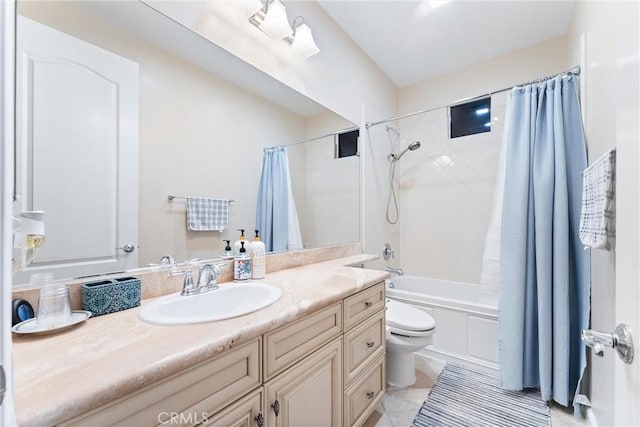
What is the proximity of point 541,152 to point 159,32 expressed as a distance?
2.17m

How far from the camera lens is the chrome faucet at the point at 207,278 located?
1.17m

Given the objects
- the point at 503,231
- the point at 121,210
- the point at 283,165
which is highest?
the point at 283,165

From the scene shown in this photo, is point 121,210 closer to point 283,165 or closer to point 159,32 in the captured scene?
point 159,32

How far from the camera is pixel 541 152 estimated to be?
5.64 ft

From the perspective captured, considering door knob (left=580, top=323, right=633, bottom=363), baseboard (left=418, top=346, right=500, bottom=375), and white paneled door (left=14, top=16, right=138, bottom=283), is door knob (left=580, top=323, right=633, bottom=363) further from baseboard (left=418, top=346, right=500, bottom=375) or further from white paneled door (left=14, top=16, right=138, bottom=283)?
baseboard (left=418, top=346, right=500, bottom=375)

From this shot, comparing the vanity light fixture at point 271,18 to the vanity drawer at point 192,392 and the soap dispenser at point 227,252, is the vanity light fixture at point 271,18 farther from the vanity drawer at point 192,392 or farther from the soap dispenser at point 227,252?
the vanity drawer at point 192,392

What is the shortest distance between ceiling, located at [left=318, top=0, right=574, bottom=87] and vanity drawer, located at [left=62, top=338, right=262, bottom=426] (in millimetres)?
2298

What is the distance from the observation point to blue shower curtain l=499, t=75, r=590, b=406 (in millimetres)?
1570

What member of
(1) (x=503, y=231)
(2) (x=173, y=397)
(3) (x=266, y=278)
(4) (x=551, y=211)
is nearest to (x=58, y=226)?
(2) (x=173, y=397)

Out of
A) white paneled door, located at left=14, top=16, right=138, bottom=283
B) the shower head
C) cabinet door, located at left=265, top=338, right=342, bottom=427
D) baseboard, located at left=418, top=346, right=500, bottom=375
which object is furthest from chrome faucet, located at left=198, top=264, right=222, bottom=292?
the shower head

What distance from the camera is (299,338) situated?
0.96m

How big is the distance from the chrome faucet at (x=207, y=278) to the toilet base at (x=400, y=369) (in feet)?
4.18

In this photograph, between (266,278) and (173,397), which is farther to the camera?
(266,278)

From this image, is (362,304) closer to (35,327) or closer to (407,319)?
(407,319)
